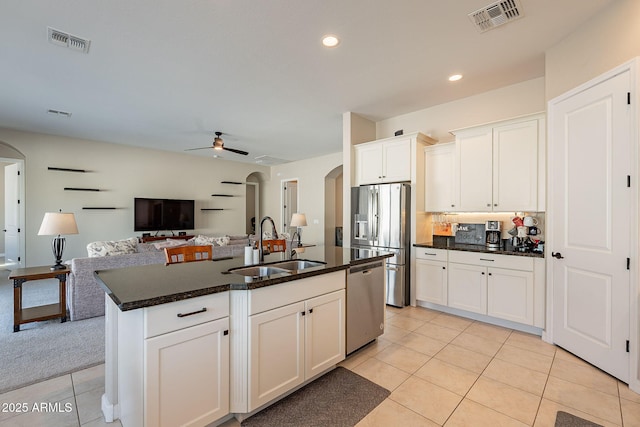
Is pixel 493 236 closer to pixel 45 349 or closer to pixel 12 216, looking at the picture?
pixel 45 349

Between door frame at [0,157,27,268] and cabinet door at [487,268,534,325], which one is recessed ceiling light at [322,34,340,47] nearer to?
cabinet door at [487,268,534,325]

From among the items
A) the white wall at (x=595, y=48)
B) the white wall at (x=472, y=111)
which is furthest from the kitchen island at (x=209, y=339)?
the white wall at (x=472, y=111)

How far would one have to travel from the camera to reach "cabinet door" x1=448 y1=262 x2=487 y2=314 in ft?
11.1

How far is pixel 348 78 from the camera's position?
3389 millimetres

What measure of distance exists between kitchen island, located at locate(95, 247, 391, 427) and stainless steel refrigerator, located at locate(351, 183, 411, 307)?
1.94 meters

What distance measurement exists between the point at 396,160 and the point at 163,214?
6022 mm

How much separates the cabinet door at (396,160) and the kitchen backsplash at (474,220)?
2.49 ft

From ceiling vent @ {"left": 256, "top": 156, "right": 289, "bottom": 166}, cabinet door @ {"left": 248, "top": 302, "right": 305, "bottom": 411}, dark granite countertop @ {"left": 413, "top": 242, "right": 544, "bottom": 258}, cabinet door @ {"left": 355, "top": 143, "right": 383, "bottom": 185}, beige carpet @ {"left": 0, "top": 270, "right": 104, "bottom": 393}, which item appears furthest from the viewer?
ceiling vent @ {"left": 256, "top": 156, "right": 289, "bottom": 166}

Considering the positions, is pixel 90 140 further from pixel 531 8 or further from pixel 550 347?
pixel 550 347

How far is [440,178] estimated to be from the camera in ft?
13.3

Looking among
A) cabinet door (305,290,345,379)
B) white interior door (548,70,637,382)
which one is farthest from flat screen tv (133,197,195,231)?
white interior door (548,70,637,382)

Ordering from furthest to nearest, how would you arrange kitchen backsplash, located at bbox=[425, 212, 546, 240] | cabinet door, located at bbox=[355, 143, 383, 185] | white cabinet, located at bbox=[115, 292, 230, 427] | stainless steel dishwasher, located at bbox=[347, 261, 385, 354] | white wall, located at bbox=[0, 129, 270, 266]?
white wall, located at bbox=[0, 129, 270, 266], cabinet door, located at bbox=[355, 143, 383, 185], kitchen backsplash, located at bbox=[425, 212, 546, 240], stainless steel dishwasher, located at bbox=[347, 261, 385, 354], white cabinet, located at bbox=[115, 292, 230, 427]

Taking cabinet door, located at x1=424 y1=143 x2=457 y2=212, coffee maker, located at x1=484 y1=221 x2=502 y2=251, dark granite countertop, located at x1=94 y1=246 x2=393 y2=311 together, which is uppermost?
cabinet door, located at x1=424 y1=143 x2=457 y2=212

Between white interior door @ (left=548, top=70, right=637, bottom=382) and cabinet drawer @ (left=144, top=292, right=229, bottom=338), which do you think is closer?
cabinet drawer @ (left=144, top=292, right=229, bottom=338)
